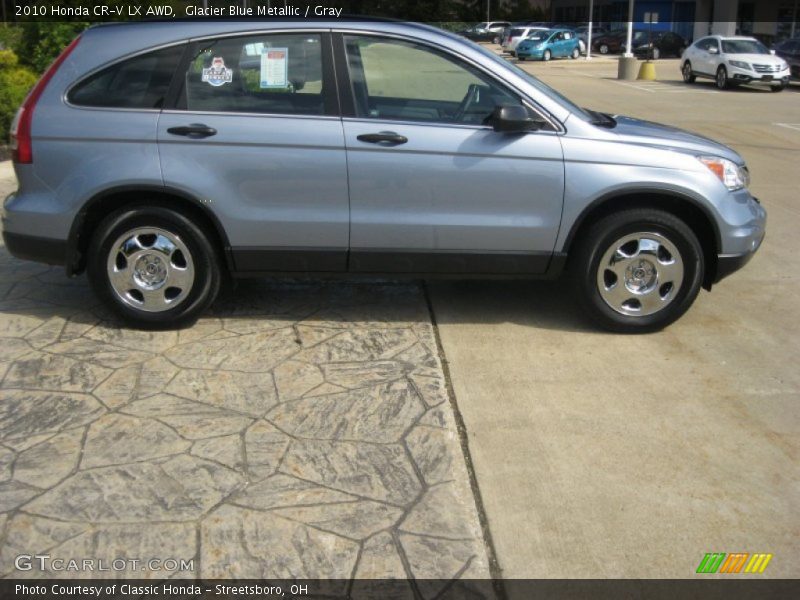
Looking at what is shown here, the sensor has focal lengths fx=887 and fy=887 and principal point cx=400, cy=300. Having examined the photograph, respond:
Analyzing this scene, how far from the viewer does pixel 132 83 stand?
5191 millimetres

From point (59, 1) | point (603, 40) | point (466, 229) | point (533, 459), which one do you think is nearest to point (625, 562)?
point (533, 459)

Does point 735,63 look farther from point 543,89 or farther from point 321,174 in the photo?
point 321,174

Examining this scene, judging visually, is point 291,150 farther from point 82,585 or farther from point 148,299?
point 82,585

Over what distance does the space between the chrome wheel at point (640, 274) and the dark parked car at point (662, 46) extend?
1551 inches

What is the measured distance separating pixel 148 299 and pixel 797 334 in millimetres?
3993

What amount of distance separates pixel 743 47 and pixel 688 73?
2308 millimetres

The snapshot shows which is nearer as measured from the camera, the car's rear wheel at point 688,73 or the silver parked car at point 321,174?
the silver parked car at point 321,174

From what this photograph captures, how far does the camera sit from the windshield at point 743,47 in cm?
2588

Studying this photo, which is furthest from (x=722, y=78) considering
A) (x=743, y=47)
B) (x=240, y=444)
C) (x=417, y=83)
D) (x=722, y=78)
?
(x=240, y=444)

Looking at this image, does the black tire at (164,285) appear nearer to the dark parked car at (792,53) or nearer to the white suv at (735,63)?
the white suv at (735,63)

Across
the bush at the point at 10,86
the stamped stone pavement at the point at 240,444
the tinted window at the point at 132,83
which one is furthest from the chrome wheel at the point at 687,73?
the tinted window at the point at 132,83

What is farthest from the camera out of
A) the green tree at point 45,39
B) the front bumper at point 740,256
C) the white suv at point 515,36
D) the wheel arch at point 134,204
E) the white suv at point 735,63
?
the white suv at point 515,36

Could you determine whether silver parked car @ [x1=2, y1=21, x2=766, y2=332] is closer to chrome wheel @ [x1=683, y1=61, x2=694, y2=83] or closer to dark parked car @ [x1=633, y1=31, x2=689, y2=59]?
chrome wheel @ [x1=683, y1=61, x2=694, y2=83]

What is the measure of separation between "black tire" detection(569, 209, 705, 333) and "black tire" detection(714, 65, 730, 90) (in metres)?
22.5
